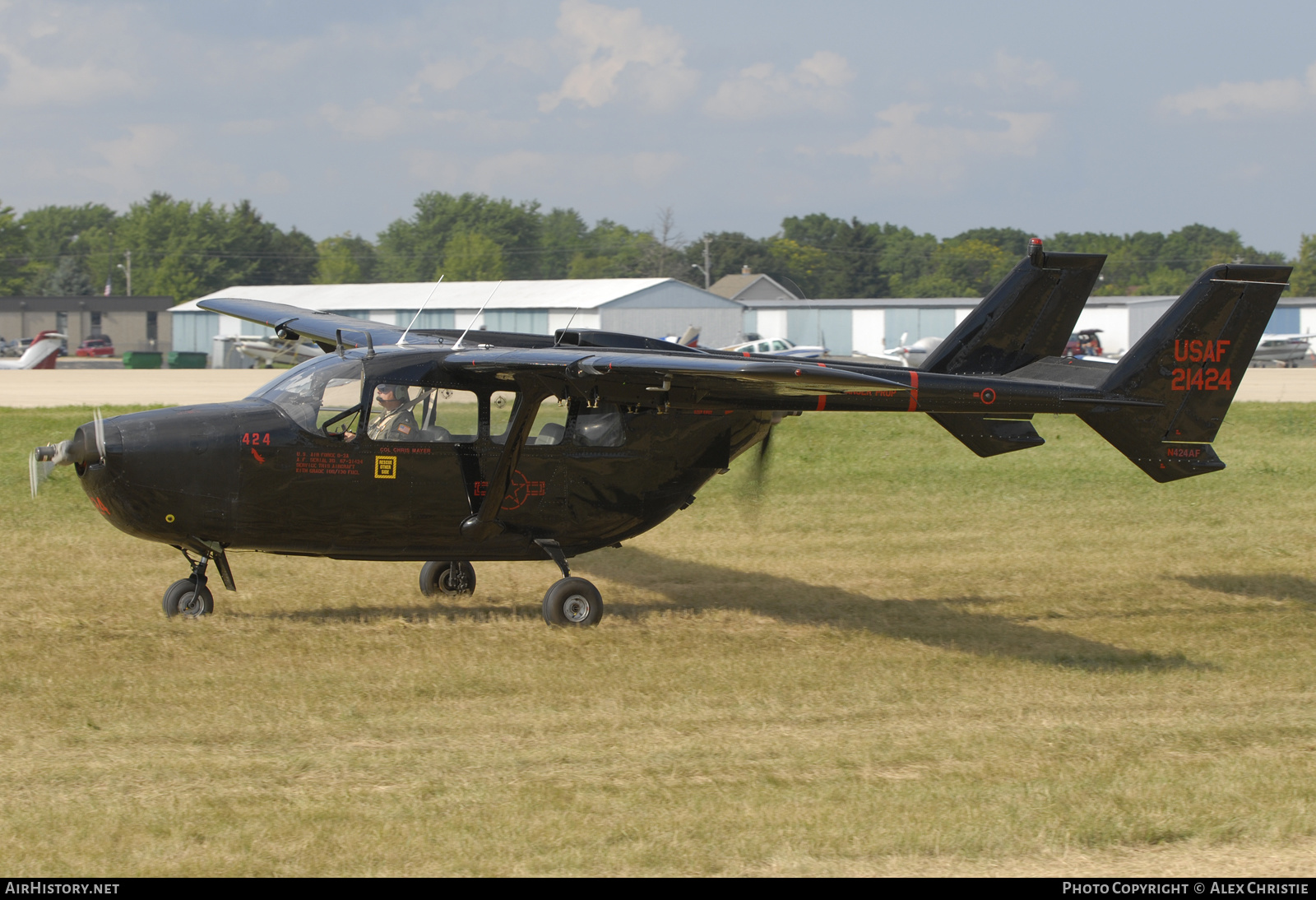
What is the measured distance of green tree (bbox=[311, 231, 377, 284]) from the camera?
15125cm

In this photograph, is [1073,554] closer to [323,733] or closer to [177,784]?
[323,733]

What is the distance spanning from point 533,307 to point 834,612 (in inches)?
2140

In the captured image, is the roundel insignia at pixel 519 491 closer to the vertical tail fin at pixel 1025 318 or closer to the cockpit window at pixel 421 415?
the cockpit window at pixel 421 415

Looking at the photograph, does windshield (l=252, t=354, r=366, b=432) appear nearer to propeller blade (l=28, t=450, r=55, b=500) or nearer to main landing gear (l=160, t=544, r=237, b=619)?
main landing gear (l=160, t=544, r=237, b=619)

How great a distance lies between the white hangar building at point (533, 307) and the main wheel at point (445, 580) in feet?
163

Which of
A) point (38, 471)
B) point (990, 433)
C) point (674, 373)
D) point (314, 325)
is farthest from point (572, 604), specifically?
point (314, 325)

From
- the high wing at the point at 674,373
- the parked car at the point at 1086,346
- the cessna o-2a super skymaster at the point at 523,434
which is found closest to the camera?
the high wing at the point at 674,373

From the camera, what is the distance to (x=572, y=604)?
10.8m

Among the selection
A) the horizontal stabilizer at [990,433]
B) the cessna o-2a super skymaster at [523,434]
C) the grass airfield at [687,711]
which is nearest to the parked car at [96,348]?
the grass airfield at [687,711]

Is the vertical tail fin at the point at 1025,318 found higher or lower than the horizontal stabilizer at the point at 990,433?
higher

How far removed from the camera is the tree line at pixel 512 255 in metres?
136

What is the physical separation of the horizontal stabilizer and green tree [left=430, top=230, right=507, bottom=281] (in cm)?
12976

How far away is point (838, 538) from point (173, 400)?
2232cm
